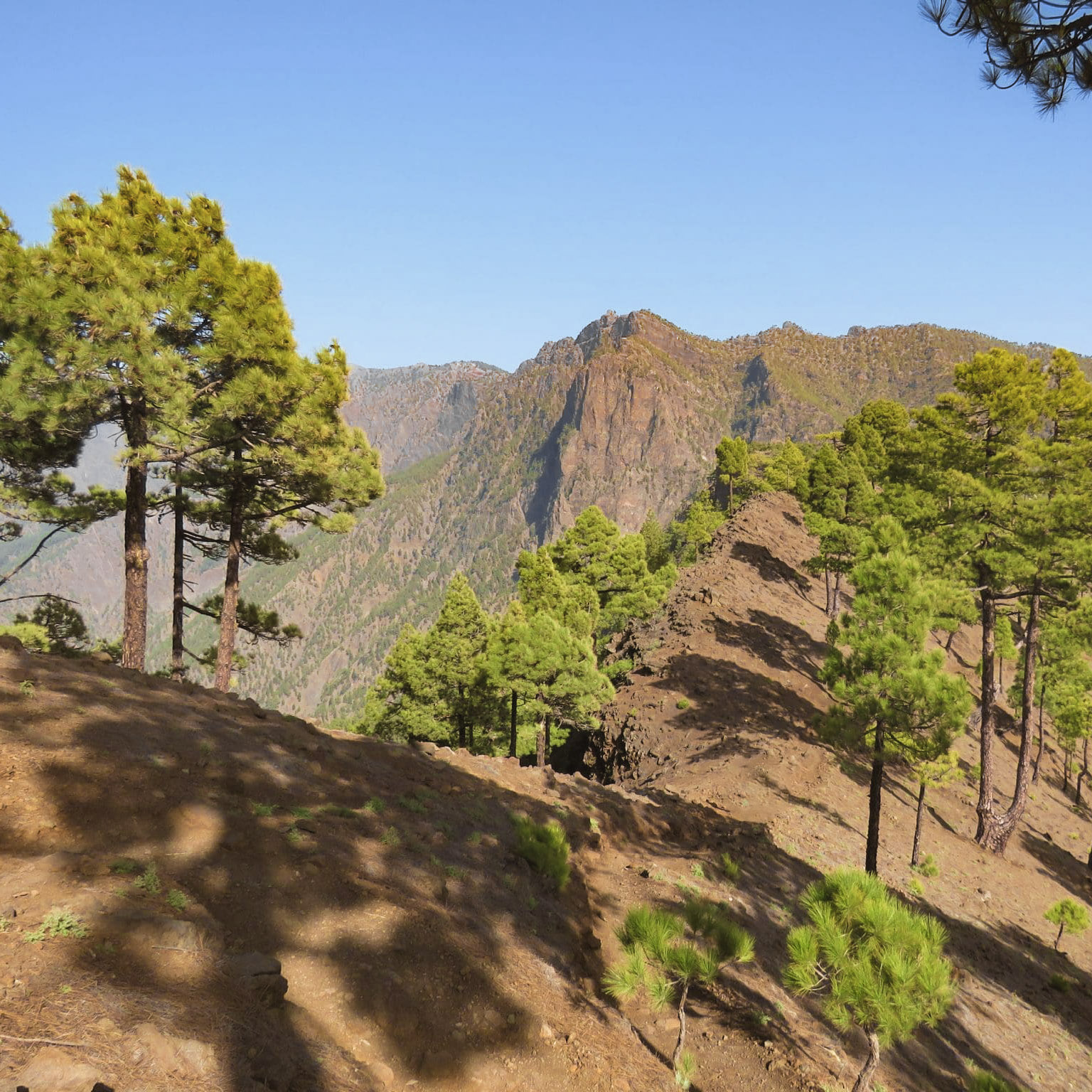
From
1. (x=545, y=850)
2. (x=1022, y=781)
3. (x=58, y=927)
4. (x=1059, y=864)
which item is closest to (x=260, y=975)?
(x=58, y=927)

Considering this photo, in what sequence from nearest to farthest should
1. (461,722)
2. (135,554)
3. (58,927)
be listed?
1. (58,927)
2. (135,554)
3. (461,722)

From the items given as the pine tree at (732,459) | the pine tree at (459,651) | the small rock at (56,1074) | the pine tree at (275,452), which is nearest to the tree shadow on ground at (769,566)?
the pine tree at (459,651)

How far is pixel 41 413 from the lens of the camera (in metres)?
12.3

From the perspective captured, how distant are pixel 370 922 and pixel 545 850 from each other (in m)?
3.76

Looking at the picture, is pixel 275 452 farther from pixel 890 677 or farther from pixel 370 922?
pixel 890 677

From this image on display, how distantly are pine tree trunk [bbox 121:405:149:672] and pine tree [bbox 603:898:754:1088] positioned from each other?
12163 millimetres

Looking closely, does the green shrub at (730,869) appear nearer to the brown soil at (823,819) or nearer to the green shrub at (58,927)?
the brown soil at (823,819)

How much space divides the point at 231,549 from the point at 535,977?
13.1m

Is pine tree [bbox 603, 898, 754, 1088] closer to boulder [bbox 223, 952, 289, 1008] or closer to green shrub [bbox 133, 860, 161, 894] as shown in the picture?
boulder [bbox 223, 952, 289, 1008]

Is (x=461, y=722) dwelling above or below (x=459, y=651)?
below

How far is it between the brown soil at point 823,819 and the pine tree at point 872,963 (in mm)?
2927

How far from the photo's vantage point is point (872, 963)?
17.7 ft

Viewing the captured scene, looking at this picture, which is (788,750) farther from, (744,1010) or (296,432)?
(296,432)

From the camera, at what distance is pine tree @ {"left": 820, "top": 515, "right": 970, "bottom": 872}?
12.9 metres
